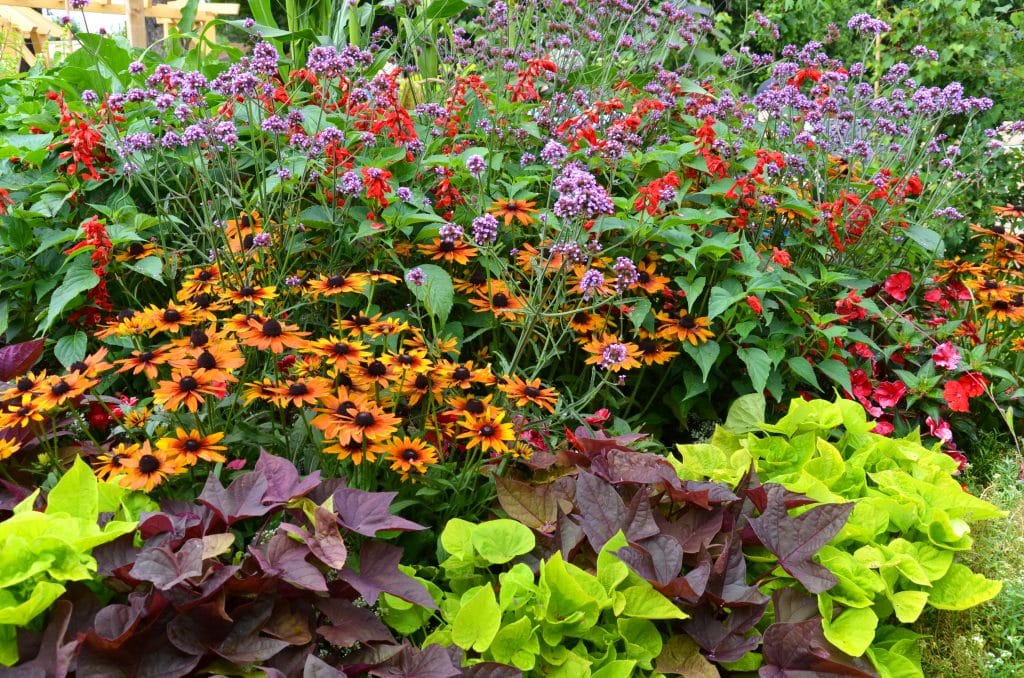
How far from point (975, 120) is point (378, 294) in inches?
171

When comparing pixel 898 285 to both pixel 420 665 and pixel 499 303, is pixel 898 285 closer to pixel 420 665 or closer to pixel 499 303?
pixel 499 303

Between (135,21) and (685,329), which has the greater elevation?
(685,329)

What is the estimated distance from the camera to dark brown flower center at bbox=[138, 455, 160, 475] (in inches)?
62.7

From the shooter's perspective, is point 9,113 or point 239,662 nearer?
point 239,662

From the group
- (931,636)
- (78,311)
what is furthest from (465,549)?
(78,311)

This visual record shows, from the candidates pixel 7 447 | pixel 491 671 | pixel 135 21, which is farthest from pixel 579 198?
pixel 135 21

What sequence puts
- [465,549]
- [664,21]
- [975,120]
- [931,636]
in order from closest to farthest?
[465,549], [931,636], [664,21], [975,120]

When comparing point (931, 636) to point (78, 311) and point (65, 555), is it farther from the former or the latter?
point (78, 311)

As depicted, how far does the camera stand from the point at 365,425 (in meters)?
1.64

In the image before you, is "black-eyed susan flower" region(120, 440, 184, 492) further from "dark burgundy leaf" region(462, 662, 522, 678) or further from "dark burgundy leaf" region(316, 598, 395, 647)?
"dark burgundy leaf" region(462, 662, 522, 678)

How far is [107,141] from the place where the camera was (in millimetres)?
2525

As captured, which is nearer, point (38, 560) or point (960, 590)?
point (38, 560)

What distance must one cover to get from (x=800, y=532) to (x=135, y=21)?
A: 6.77 metres

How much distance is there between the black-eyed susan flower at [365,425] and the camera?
5.32 feet
